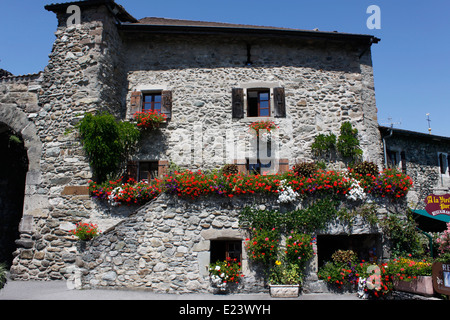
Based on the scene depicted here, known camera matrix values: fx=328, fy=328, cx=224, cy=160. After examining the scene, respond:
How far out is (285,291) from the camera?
693cm

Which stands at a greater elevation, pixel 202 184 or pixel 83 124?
pixel 83 124

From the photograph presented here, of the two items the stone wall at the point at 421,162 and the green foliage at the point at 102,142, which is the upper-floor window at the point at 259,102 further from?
the stone wall at the point at 421,162

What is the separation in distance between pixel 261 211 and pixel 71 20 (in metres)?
7.99

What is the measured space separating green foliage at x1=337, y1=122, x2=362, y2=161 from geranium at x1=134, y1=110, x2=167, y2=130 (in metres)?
5.59

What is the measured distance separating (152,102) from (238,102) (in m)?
2.86

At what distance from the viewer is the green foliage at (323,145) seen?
1013cm

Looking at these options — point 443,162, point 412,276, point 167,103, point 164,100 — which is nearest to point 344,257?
point 412,276

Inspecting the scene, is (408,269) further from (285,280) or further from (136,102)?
(136,102)

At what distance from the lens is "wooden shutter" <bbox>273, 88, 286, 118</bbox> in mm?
10414

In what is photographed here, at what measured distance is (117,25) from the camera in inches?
413

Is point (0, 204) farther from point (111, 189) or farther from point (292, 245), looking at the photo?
point (292, 245)

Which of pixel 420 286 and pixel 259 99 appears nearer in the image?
pixel 420 286
